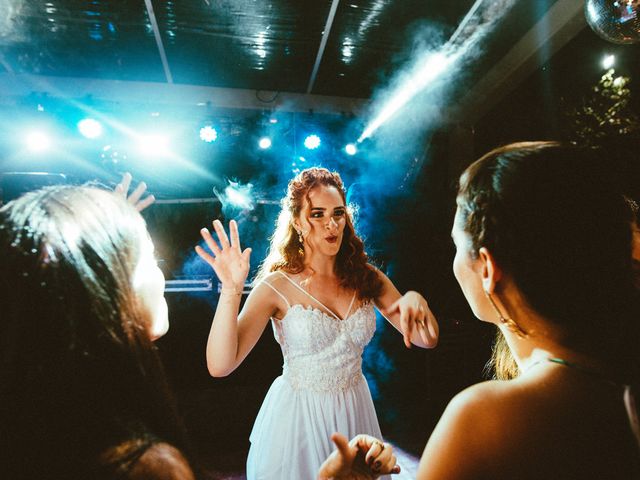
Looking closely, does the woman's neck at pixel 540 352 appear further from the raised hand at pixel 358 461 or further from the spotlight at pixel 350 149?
the spotlight at pixel 350 149

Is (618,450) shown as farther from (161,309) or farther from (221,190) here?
(221,190)


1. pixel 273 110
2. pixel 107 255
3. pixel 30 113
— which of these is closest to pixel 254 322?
pixel 107 255

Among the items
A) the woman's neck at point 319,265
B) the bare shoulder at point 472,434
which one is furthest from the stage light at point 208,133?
the bare shoulder at point 472,434

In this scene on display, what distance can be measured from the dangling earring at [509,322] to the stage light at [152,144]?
557 centimetres

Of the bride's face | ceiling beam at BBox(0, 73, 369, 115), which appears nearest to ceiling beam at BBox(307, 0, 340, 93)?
ceiling beam at BBox(0, 73, 369, 115)

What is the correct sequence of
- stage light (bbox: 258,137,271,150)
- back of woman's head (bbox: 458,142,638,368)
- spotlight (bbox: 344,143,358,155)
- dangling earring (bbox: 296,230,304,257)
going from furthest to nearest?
spotlight (bbox: 344,143,358,155), stage light (bbox: 258,137,271,150), dangling earring (bbox: 296,230,304,257), back of woman's head (bbox: 458,142,638,368)

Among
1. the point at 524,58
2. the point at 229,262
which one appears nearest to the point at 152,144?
the point at 229,262

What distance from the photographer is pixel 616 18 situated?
2.11 m

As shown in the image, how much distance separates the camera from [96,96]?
18.8 ft

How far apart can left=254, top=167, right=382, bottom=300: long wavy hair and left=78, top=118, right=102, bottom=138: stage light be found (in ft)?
13.7

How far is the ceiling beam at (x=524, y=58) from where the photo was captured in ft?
13.8

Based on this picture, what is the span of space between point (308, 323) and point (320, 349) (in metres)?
0.17

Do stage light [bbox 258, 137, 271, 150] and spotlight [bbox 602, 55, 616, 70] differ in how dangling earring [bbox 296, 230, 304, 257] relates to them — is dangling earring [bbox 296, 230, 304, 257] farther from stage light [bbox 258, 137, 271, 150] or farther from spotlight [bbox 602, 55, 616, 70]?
stage light [bbox 258, 137, 271, 150]

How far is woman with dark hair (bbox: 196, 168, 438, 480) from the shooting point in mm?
1810
